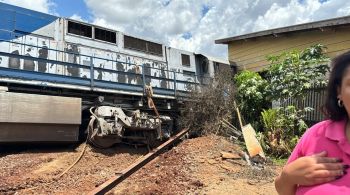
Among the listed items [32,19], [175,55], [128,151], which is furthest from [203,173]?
[175,55]

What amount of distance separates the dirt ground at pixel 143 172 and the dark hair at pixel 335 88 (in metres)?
8.01

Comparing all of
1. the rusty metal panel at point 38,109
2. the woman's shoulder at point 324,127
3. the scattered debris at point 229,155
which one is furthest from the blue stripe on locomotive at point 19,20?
the woman's shoulder at point 324,127

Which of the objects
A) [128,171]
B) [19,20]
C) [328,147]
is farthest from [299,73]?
[328,147]

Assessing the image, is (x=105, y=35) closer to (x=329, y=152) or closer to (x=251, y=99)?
(x=251, y=99)

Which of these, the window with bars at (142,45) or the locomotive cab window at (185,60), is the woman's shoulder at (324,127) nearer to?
the window with bars at (142,45)

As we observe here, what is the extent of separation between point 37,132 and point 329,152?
11.3m

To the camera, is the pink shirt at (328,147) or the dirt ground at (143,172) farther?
the dirt ground at (143,172)

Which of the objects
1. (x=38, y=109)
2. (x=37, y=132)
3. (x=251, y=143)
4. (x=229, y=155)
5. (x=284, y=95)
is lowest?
(x=229, y=155)

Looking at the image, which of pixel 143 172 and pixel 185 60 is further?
→ pixel 185 60

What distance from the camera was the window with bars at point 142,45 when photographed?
642 inches

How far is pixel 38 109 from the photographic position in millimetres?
11875

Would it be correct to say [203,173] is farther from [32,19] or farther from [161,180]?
[32,19]

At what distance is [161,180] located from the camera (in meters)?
10.4

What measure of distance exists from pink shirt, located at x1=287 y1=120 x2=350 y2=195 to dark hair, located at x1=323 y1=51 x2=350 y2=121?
0.10 feet
